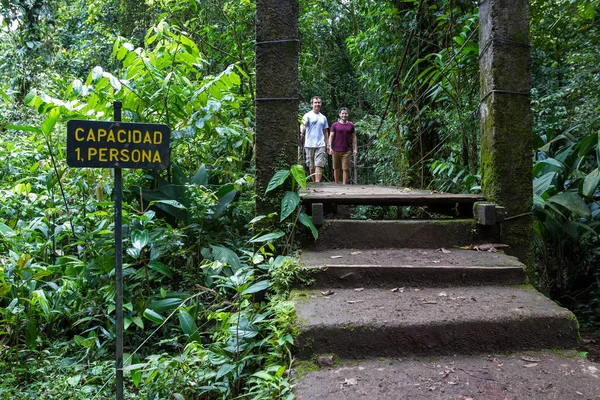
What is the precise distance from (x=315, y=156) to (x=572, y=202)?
186 inches

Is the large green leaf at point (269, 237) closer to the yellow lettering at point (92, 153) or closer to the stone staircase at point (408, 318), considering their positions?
the stone staircase at point (408, 318)

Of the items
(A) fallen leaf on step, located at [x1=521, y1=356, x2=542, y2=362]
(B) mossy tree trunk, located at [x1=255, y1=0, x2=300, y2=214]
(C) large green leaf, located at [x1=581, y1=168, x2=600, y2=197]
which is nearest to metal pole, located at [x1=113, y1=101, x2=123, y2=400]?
(B) mossy tree trunk, located at [x1=255, y1=0, x2=300, y2=214]

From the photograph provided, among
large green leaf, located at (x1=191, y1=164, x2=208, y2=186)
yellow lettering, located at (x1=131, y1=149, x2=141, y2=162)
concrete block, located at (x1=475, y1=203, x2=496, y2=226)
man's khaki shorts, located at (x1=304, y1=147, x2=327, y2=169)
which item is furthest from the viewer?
man's khaki shorts, located at (x1=304, y1=147, x2=327, y2=169)

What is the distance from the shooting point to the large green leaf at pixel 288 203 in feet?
9.95

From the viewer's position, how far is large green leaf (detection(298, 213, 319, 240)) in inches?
121

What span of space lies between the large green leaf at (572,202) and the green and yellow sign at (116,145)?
2876mm

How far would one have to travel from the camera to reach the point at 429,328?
2.28 meters

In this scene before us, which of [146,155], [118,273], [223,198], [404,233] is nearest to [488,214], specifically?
[404,233]

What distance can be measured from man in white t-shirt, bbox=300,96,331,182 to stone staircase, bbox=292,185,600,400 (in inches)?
175

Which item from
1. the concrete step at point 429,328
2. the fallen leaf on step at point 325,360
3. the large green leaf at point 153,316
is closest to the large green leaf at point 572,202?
the concrete step at point 429,328

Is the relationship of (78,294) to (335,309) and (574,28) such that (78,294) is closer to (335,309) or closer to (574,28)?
(335,309)

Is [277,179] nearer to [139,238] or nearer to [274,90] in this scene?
[274,90]

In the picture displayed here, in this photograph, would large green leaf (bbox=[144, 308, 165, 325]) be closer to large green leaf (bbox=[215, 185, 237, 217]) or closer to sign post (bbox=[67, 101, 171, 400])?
sign post (bbox=[67, 101, 171, 400])

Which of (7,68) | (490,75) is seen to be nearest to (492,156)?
(490,75)
